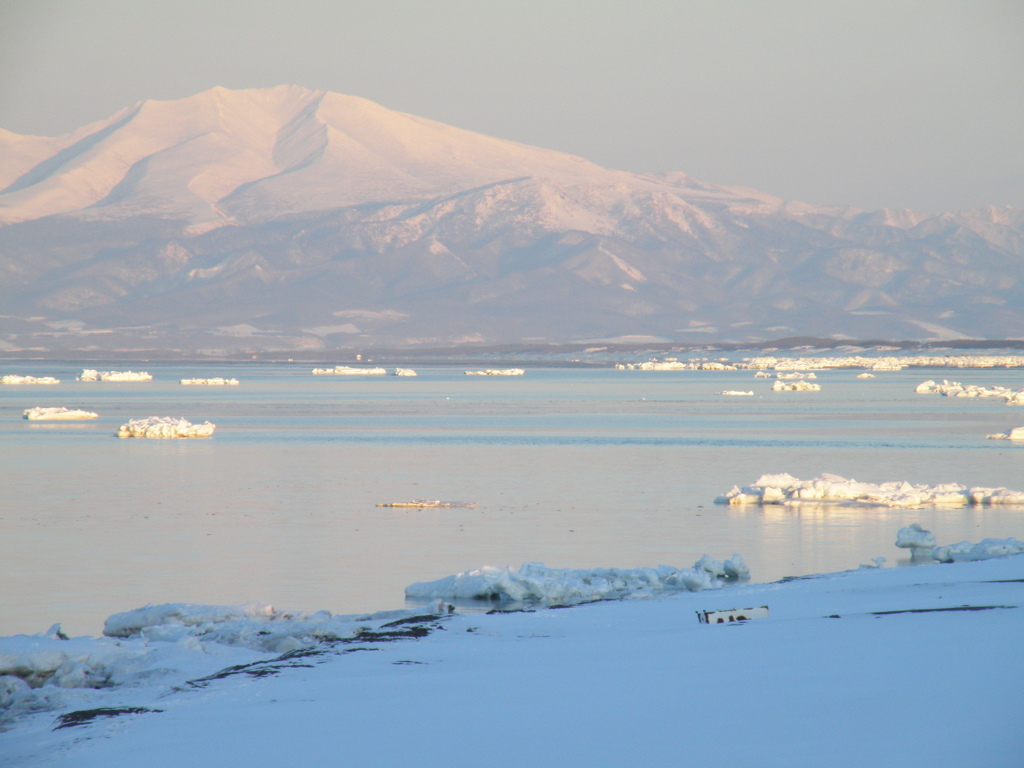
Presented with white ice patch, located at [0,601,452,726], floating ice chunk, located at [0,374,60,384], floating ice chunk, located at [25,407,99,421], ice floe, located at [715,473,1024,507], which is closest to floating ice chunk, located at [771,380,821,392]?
floating ice chunk, located at [25,407,99,421]

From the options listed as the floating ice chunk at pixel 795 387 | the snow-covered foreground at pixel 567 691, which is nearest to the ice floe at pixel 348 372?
the floating ice chunk at pixel 795 387

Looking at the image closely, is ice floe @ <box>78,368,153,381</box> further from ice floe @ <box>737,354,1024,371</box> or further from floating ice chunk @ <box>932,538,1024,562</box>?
floating ice chunk @ <box>932,538,1024,562</box>

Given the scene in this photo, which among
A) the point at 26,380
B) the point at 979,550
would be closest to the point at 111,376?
the point at 26,380

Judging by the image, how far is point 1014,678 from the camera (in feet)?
22.5

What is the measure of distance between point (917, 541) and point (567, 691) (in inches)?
308

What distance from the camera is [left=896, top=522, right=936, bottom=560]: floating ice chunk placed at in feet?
45.9

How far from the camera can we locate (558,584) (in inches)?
456

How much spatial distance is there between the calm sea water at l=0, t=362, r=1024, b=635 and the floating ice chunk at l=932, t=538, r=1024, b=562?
1.45ft

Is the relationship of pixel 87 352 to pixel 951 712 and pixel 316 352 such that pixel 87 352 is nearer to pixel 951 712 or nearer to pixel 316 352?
pixel 316 352

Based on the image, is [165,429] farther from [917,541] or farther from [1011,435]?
[917,541]

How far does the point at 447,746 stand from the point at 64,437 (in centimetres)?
2858

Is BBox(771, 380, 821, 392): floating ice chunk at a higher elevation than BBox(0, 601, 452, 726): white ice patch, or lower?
higher

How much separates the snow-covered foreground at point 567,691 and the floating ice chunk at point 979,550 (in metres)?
2.80

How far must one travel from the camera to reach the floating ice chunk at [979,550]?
42.3 feet
